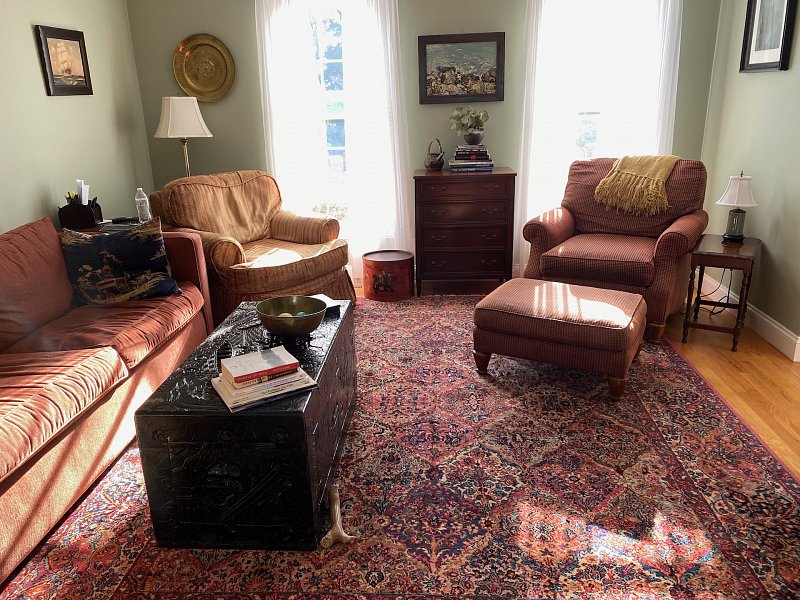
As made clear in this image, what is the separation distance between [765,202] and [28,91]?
4.31 metres

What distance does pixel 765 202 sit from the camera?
3568 millimetres

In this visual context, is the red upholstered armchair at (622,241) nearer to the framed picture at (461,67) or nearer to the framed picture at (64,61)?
the framed picture at (461,67)

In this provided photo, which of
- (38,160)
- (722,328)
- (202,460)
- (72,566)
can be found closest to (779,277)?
(722,328)

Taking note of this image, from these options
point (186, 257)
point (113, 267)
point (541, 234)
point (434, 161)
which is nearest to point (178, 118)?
point (186, 257)

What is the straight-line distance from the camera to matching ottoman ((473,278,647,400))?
2.70m

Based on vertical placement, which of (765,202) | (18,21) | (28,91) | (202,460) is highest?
(18,21)

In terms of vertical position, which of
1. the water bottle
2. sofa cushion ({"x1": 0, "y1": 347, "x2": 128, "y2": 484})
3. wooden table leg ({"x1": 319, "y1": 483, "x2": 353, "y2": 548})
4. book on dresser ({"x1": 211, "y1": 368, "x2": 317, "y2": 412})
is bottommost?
wooden table leg ({"x1": 319, "y1": 483, "x2": 353, "y2": 548})

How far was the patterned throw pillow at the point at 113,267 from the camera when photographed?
2.84 m

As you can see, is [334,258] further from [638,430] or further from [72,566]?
[72,566]

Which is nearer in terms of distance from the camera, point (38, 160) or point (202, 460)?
point (202, 460)

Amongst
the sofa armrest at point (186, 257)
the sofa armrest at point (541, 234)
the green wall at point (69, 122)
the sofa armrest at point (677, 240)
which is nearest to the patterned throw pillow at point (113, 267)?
the sofa armrest at point (186, 257)

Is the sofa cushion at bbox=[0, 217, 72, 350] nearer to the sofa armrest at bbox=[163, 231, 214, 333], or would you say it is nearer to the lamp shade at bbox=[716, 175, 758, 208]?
the sofa armrest at bbox=[163, 231, 214, 333]

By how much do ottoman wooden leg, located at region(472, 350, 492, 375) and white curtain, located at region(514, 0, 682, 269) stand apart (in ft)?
6.29

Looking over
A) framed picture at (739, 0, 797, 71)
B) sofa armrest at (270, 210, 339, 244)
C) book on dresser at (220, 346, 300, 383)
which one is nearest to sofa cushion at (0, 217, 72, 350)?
book on dresser at (220, 346, 300, 383)
